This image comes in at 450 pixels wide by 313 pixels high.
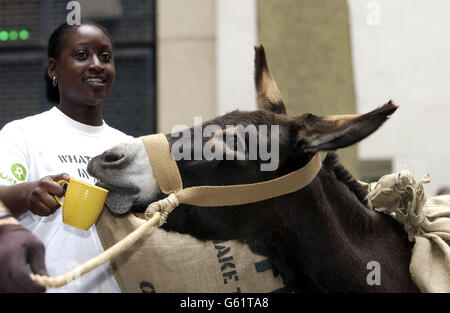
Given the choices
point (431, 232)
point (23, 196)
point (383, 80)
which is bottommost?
point (431, 232)

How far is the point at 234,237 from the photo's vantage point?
6.77 feet

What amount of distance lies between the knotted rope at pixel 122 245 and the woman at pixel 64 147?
9.1 inches

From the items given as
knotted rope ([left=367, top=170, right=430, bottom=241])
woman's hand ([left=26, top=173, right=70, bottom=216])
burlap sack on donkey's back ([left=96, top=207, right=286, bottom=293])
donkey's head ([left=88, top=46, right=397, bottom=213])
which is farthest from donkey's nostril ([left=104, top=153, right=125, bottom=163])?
knotted rope ([left=367, top=170, right=430, bottom=241])

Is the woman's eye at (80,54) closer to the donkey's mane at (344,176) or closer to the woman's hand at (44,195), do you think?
the woman's hand at (44,195)

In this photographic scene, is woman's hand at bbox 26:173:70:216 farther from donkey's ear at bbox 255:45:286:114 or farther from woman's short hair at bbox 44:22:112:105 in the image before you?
donkey's ear at bbox 255:45:286:114

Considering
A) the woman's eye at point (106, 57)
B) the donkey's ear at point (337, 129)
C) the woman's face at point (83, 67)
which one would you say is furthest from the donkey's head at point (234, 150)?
the woman's eye at point (106, 57)

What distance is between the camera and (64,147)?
2020mm

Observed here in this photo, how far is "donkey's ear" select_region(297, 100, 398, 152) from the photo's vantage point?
1.83m

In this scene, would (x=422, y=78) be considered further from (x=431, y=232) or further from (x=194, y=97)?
(x=431, y=232)

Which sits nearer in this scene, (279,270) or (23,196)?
(23,196)

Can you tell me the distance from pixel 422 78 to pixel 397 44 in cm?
49

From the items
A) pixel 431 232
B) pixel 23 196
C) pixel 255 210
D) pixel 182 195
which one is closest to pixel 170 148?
pixel 182 195

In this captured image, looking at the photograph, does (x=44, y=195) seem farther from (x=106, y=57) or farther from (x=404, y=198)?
(x=404, y=198)

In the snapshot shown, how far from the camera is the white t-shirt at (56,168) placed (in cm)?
186
